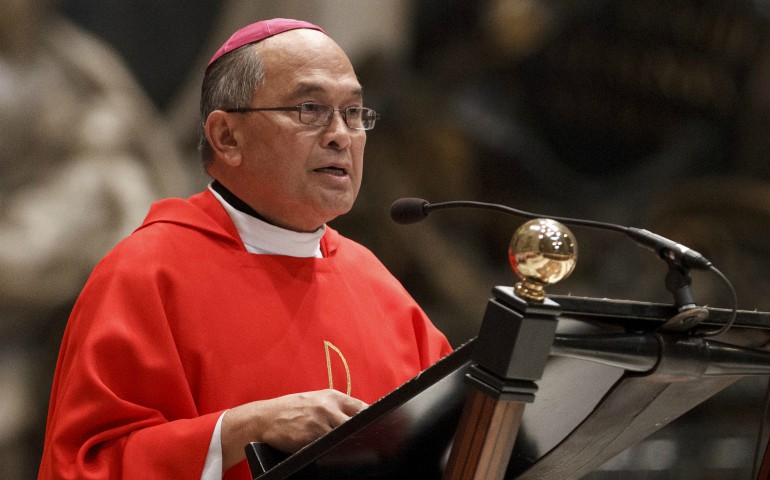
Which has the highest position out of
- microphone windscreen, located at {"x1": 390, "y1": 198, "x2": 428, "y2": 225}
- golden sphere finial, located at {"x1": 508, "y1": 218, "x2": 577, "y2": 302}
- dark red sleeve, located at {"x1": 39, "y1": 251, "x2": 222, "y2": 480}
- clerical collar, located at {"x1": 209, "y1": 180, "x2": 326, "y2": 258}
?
golden sphere finial, located at {"x1": 508, "y1": 218, "x2": 577, "y2": 302}

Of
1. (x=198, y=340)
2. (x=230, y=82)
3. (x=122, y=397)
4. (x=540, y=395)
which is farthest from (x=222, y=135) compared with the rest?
(x=540, y=395)

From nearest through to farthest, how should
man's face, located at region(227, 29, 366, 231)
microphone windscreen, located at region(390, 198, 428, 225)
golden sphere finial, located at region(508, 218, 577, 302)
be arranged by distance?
golden sphere finial, located at region(508, 218, 577, 302)
microphone windscreen, located at region(390, 198, 428, 225)
man's face, located at region(227, 29, 366, 231)

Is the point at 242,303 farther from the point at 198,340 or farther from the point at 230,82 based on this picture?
the point at 230,82

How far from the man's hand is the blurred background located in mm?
2277

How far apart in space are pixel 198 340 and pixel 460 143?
314 centimetres

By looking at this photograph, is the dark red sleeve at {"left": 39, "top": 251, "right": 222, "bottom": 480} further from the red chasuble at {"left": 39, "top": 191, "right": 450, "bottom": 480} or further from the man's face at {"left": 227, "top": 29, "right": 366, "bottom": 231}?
the man's face at {"left": 227, "top": 29, "right": 366, "bottom": 231}

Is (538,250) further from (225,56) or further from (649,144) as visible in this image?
(649,144)

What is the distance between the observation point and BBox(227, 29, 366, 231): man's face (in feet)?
9.53

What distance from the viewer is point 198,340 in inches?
102

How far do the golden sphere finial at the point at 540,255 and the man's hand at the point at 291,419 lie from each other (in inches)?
28.0

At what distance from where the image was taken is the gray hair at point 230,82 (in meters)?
3.00

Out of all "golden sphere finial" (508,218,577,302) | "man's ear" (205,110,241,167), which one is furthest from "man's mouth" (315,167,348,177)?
"golden sphere finial" (508,218,577,302)

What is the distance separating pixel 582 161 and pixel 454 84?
95 centimetres

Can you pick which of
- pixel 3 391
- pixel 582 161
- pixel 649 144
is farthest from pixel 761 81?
pixel 3 391
